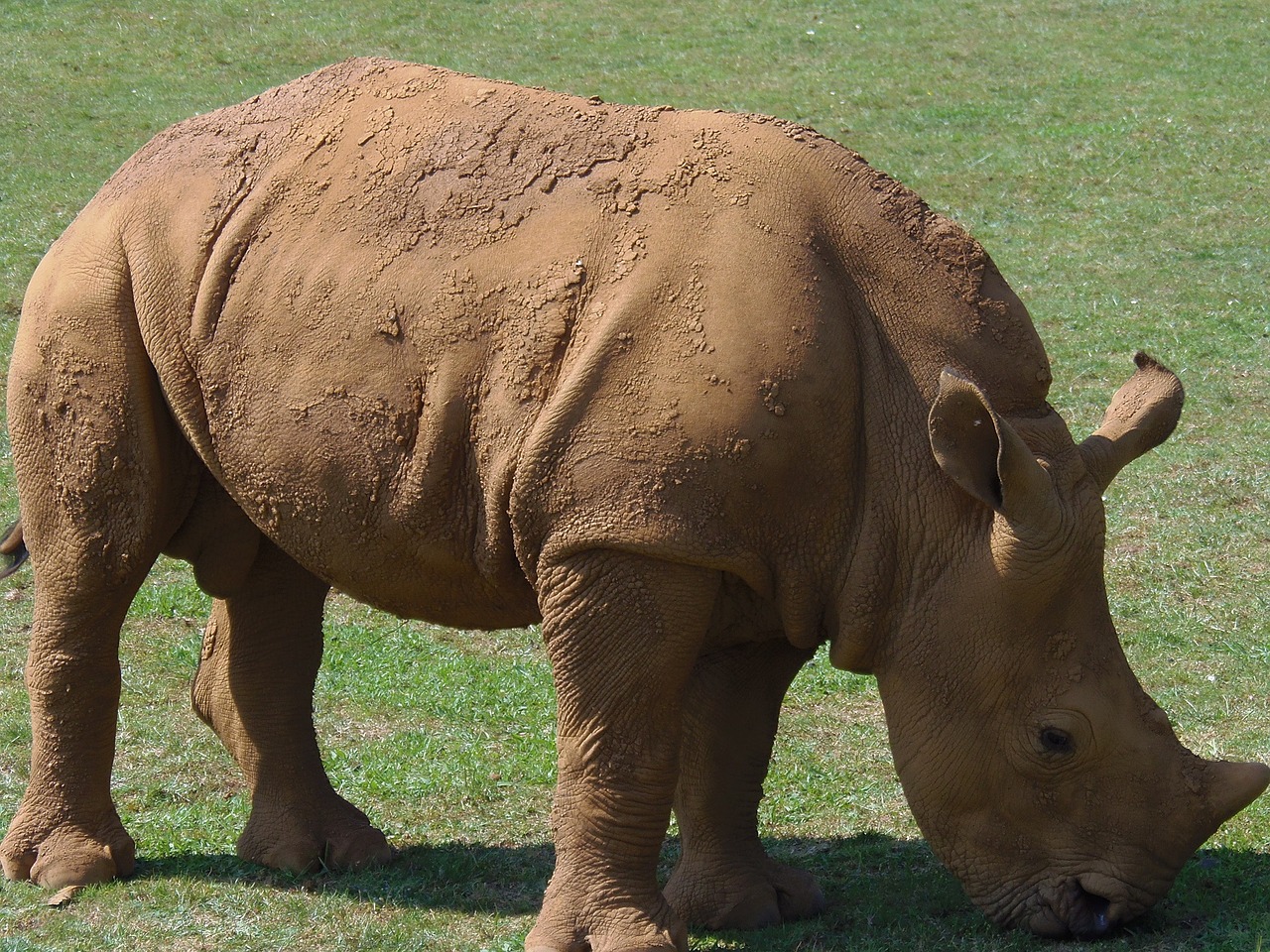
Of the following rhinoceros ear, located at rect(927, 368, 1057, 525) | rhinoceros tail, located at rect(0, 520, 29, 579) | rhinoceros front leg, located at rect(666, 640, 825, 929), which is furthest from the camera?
rhinoceros tail, located at rect(0, 520, 29, 579)

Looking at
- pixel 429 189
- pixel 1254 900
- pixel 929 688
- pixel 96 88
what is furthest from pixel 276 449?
pixel 96 88

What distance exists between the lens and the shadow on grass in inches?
203

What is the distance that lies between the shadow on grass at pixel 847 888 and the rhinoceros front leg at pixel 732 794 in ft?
0.30

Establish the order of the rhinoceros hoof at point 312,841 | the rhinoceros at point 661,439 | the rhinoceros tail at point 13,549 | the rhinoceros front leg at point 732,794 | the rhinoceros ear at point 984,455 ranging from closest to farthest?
the rhinoceros ear at point 984,455 < the rhinoceros at point 661,439 < the rhinoceros front leg at point 732,794 < the rhinoceros hoof at point 312,841 < the rhinoceros tail at point 13,549

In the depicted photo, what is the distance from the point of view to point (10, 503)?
32.5 feet

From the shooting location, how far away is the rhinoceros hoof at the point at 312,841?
6.05m

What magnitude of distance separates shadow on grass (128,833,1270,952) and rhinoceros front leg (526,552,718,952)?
2.23ft

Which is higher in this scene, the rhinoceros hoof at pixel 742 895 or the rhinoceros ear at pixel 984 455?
the rhinoceros ear at pixel 984 455

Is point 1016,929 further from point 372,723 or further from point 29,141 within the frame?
point 29,141

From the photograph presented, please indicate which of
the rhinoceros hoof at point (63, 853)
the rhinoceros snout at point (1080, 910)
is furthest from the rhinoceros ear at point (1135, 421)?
the rhinoceros hoof at point (63, 853)

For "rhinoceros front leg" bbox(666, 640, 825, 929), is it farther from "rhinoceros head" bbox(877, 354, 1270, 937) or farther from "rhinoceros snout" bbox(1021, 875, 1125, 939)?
"rhinoceros snout" bbox(1021, 875, 1125, 939)

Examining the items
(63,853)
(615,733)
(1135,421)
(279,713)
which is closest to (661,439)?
(615,733)

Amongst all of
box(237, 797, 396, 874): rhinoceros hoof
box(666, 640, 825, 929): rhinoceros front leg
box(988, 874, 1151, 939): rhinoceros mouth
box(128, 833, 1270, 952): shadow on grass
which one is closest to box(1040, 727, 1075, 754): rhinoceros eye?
box(988, 874, 1151, 939): rhinoceros mouth

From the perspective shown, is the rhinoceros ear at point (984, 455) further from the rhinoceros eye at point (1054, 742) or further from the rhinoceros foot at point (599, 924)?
the rhinoceros foot at point (599, 924)
